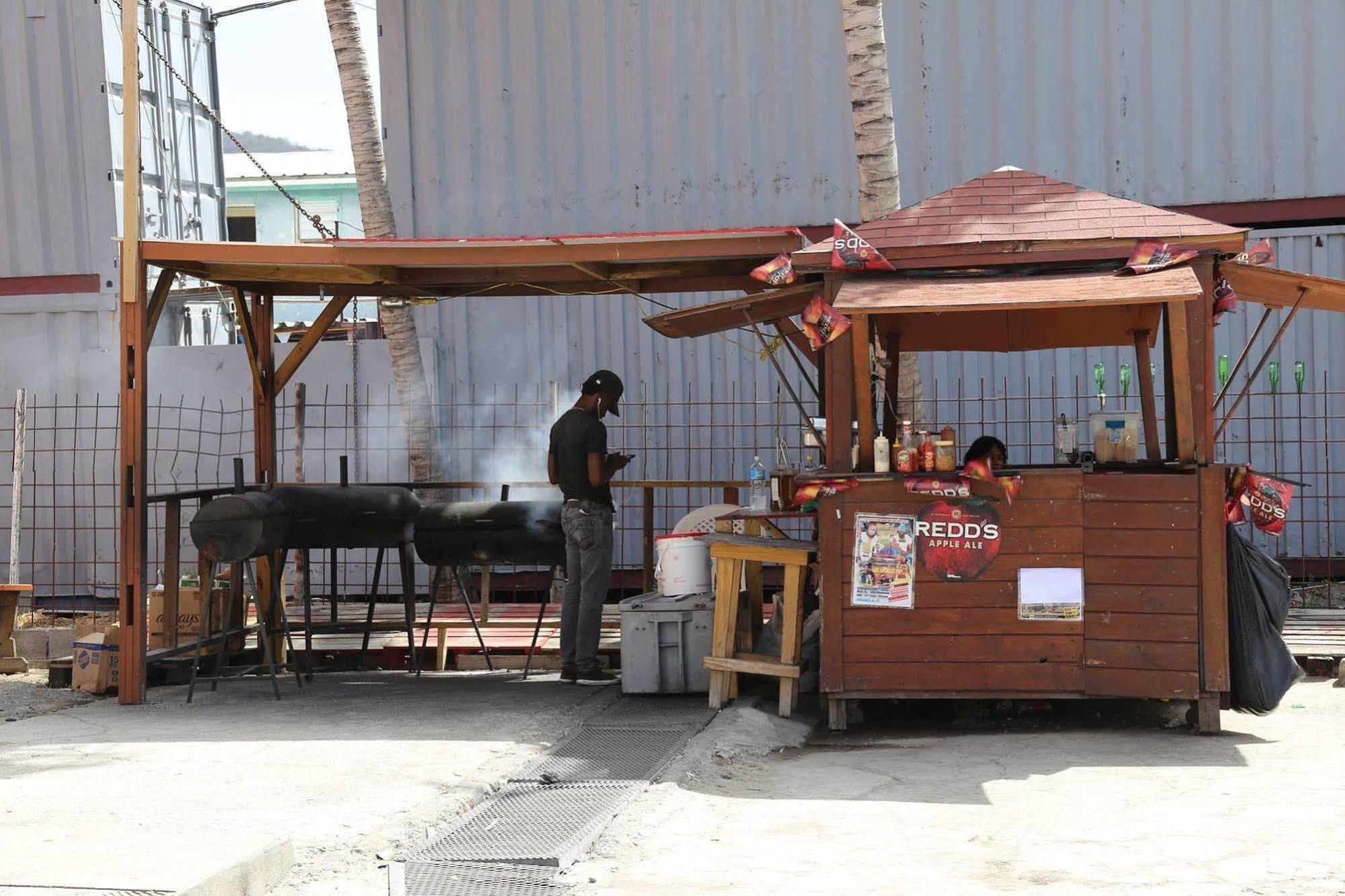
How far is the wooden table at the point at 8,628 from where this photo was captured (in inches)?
423

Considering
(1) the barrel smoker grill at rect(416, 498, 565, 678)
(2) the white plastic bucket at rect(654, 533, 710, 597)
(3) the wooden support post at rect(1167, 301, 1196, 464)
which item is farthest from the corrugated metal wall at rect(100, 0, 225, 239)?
(3) the wooden support post at rect(1167, 301, 1196, 464)

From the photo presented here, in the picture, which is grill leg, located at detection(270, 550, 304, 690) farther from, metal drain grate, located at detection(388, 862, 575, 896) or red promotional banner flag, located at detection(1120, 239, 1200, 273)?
red promotional banner flag, located at detection(1120, 239, 1200, 273)

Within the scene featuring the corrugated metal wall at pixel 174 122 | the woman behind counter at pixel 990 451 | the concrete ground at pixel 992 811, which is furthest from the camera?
the corrugated metal wall at pixel 174 122

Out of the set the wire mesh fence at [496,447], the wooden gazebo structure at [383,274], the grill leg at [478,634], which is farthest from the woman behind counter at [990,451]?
the grill leg at [478,634]

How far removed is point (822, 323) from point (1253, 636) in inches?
114

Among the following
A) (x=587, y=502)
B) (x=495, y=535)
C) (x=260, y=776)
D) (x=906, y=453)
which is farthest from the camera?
(x=495, y=535)

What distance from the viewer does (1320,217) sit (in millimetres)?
12680

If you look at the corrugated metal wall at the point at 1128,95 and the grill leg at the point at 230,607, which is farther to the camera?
the corrugated metal wall at the point at 1128,95

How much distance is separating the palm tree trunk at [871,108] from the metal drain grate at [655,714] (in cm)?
268

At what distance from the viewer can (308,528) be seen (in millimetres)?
9773

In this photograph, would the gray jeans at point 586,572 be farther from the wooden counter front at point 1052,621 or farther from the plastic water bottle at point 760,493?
the wooden counter front at point 1052,621

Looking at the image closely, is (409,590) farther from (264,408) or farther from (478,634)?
→ (264,408)

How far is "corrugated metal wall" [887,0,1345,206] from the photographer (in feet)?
41.5

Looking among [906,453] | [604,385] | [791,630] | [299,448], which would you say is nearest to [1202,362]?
[906,453]
